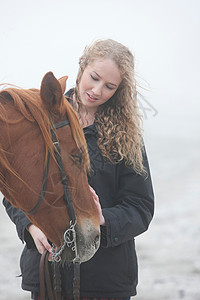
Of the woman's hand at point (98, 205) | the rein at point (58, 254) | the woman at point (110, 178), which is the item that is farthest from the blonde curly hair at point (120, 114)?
the rein at point (58, 254)

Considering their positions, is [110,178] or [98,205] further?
[110,178]

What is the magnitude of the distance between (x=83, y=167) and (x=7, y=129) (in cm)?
29

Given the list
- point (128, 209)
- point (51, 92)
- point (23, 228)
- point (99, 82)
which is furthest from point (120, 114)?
point (23, 228)

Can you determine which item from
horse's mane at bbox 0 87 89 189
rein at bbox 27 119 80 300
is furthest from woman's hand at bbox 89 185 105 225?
horse's mane at bbox 0 87 89 189

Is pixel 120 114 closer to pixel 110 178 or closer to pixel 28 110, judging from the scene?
pixel 110 178

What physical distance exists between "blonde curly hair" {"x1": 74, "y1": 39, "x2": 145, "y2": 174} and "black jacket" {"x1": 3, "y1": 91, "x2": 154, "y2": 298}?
1.7 inches

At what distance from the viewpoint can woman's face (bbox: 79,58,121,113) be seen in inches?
60.1

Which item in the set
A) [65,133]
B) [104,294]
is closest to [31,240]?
[104,294]

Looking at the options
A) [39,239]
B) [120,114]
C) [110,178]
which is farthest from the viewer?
[120,114]

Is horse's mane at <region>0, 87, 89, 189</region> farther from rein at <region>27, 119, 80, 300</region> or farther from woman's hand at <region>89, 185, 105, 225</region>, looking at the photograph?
woman's hand at <region>89, 185, 105, 225</region>

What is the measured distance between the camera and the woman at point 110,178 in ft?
4.69

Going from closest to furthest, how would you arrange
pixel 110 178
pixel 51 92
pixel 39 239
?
pixel 51 92 → pixel 39 239 → pixel 110 178

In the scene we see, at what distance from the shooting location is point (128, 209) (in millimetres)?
1482

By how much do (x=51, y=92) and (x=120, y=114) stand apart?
0.54 metres
